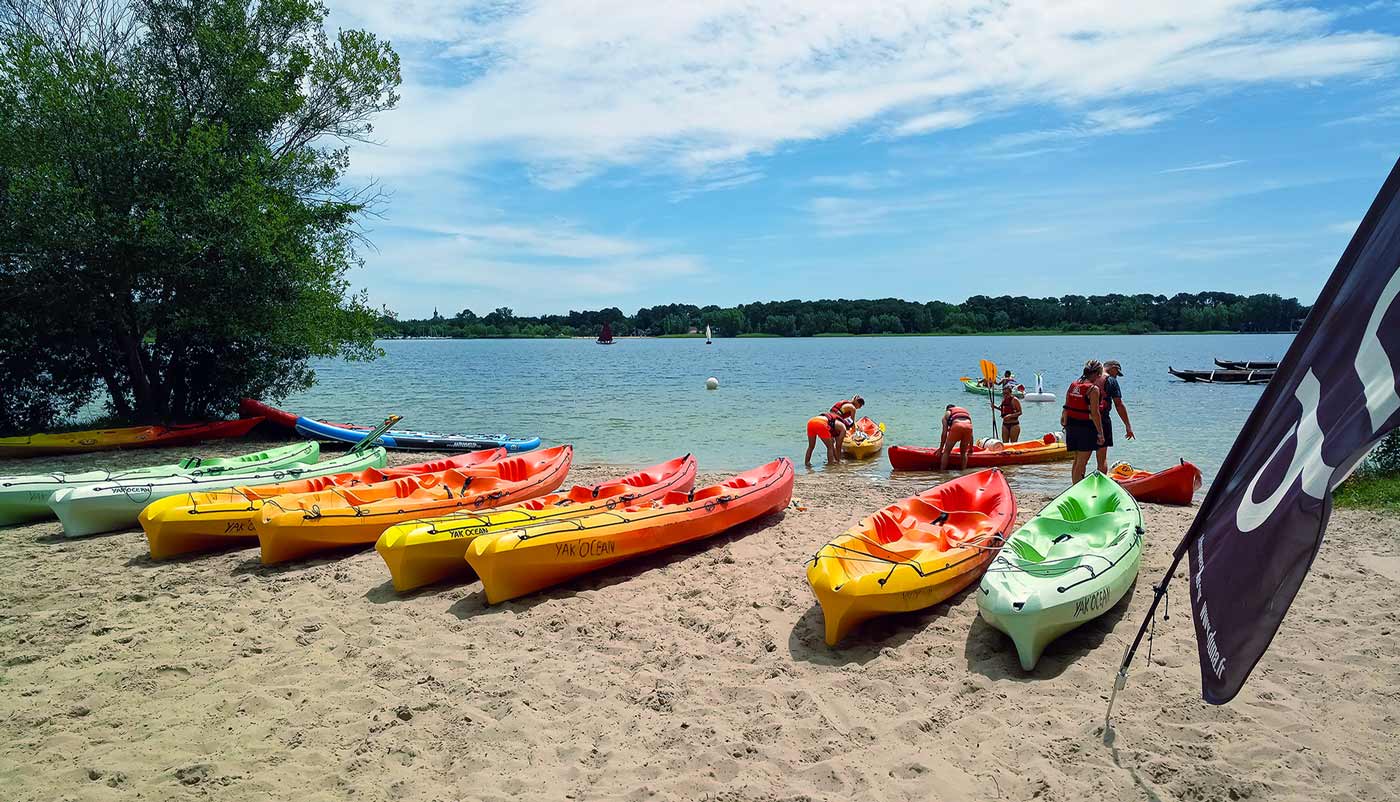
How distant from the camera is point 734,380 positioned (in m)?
39.9

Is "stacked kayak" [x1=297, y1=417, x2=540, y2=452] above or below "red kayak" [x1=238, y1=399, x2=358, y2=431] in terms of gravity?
below

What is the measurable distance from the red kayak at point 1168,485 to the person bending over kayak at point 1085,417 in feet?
1.97

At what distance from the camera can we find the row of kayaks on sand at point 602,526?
531cm

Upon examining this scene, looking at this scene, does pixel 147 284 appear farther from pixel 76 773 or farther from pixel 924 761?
pixel 924 761

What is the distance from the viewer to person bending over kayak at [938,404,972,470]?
12.7 m

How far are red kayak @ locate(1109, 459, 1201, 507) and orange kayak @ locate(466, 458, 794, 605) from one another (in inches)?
180

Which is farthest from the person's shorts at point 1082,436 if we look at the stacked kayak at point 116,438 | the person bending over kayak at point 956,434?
the stacked kayak at point 116,438

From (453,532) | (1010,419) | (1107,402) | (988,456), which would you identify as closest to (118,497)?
(453,532)

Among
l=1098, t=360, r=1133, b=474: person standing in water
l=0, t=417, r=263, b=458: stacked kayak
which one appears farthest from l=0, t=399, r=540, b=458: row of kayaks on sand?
l=1098, t=360, r=1133, b=474: person standing in water

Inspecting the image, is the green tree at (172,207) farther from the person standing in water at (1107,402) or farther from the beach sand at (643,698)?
the person standing in water at (1107,402)

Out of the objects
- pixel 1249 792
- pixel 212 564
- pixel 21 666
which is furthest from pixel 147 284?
pixel 1249 792

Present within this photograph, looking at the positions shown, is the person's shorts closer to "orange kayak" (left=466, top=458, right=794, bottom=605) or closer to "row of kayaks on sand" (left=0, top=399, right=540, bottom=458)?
"orange kayak" (left=466, top=458, right=794, bottom=605)

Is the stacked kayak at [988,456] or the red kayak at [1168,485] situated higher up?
the red kayak at [1168,485]

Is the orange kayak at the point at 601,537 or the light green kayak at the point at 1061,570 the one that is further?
the orange kayak at the point at 601,537
